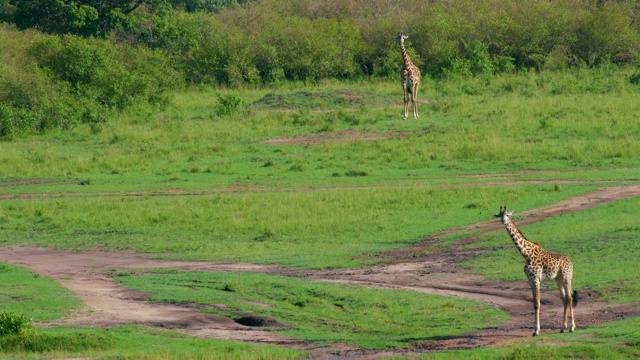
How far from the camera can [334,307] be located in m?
15.1

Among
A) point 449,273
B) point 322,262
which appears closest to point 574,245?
point 449,273

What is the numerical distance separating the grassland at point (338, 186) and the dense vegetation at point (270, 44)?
7.30 ft

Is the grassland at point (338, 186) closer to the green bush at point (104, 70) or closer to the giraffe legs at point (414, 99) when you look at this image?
the giraffe legs at point (414, 99)

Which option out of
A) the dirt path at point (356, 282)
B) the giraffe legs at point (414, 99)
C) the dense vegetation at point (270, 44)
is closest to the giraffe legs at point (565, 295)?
the dirt path at point (356, 282)

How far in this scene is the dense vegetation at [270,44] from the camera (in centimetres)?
3694

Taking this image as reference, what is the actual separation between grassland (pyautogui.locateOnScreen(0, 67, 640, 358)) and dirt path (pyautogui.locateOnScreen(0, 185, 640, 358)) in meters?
0.37

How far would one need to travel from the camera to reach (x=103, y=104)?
3556 cm

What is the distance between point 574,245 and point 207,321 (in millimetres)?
6672

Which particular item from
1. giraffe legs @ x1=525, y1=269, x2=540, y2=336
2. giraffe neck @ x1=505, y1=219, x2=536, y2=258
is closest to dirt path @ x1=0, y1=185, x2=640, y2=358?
giraffe legs @ x1=525, y1=269, x2=540, y2=336

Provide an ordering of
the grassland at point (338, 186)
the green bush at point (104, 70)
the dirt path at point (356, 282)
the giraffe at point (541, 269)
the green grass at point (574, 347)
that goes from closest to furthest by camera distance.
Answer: the green grass at point (574, 347) → the giraffe at point (541, 269) → the dirt path at point (356, 282) → the grassland at point (338, 186) → the green bush at point (104, 70)

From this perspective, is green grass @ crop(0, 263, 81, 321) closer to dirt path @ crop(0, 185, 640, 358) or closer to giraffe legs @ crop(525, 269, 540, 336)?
dirt path @ crop(0, 185, 640, 358)

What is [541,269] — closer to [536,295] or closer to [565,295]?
[536,295]

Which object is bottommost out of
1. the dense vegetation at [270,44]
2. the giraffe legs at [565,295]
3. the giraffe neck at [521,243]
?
the giraffe legs at [565,295]

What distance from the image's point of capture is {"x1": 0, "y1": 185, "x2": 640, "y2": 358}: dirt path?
44.0 ft
